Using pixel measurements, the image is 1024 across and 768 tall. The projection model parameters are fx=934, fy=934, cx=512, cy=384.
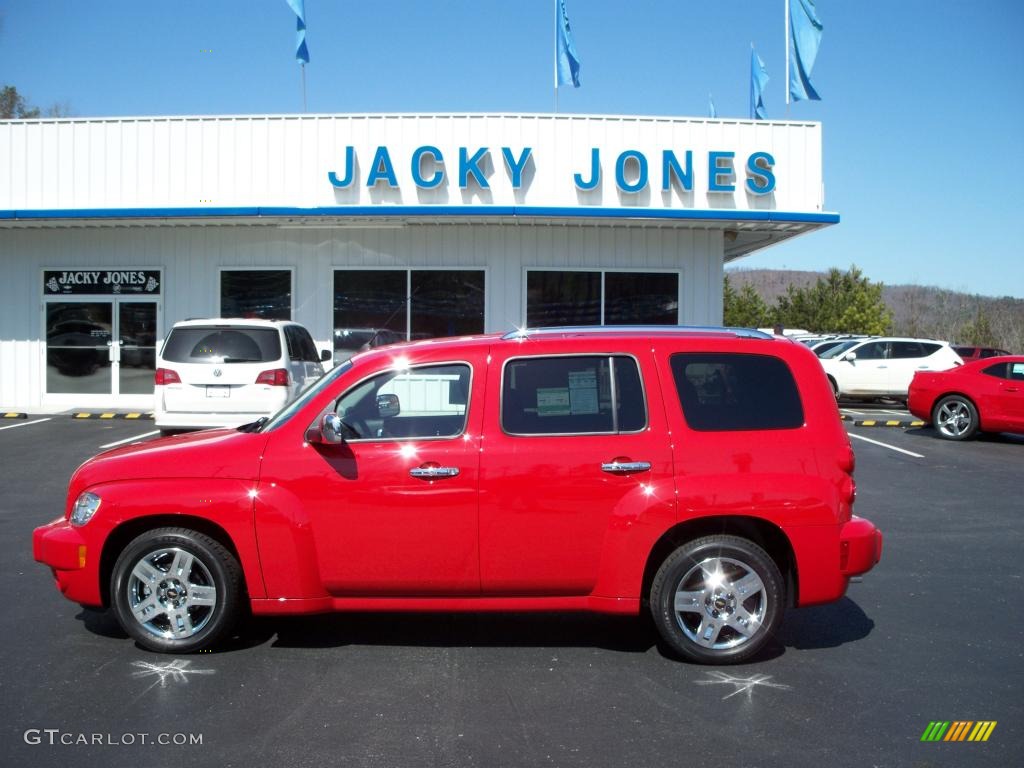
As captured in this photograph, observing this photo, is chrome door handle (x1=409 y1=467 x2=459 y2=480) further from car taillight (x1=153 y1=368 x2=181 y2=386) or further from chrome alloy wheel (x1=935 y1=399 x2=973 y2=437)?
chrome alloy wheel (x1=935 y1=399 x2=973 y2=437)

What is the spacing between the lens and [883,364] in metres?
22.2

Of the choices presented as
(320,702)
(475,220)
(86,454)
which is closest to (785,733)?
(320,702)

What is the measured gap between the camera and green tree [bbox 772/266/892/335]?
53531mm

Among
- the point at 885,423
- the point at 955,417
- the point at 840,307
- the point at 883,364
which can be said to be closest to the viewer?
the point at 955,417

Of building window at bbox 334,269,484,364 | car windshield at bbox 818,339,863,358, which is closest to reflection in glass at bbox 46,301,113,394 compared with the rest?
building window at bbox 334,269,484,364

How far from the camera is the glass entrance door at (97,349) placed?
18.2 metres

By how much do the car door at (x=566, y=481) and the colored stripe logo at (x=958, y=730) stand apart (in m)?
1.52

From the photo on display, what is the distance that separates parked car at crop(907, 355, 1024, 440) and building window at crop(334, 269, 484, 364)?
787cm

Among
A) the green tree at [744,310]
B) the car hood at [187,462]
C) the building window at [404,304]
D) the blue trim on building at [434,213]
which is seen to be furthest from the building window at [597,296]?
the green tree at [744,310]

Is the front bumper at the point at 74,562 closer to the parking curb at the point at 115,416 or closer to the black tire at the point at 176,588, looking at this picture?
the black tire at the point at 176,588

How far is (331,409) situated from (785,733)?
2.79 meters

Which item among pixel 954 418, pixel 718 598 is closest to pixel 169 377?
pixel 718 598

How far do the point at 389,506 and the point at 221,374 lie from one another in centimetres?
754

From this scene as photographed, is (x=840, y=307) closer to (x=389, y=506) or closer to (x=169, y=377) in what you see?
(x=169, y=377)
